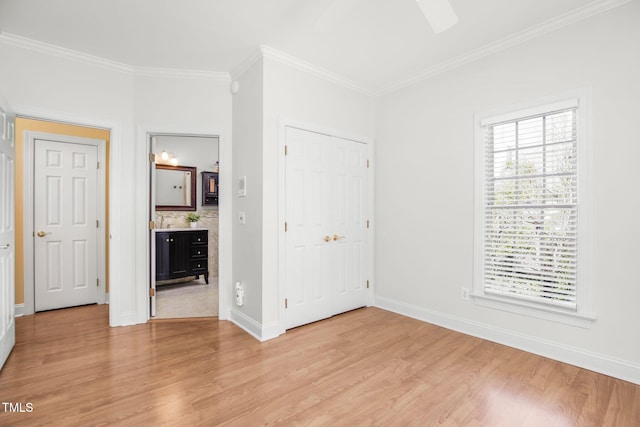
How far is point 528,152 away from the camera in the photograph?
9.02 feet

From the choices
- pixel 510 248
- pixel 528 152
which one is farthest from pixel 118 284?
pixel 528 152

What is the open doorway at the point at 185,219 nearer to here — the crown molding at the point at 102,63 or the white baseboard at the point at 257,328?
the white baseboard at the point at 257,328

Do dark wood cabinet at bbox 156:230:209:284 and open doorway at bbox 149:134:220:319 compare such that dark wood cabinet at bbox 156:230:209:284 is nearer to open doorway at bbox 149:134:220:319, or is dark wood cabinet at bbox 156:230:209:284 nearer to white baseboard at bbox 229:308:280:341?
open doorway at bbox 149:134:220:319

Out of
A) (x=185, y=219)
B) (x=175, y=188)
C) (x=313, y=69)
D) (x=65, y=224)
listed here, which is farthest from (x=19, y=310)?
(x=313, y=69)

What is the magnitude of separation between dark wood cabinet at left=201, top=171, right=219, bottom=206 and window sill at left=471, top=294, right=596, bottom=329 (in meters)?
4.61

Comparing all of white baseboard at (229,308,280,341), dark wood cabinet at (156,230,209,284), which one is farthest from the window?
dark wood cabinet at (156,230,209,284)

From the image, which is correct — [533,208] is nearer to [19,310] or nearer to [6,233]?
[6,233]

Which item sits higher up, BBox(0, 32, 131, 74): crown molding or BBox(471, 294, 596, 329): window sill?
BBox(0, 32, 131, 74): crown molding

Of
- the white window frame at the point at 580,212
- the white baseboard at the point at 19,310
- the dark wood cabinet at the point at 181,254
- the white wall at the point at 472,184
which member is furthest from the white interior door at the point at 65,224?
the white window frame at the point at 580,212

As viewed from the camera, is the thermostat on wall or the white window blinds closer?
the white window blinds

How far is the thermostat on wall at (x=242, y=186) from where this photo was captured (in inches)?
128

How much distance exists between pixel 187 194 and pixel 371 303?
381 cm

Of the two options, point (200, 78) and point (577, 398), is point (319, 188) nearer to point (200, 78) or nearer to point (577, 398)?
point (200, 78)

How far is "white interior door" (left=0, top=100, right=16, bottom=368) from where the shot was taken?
94.0 inches
